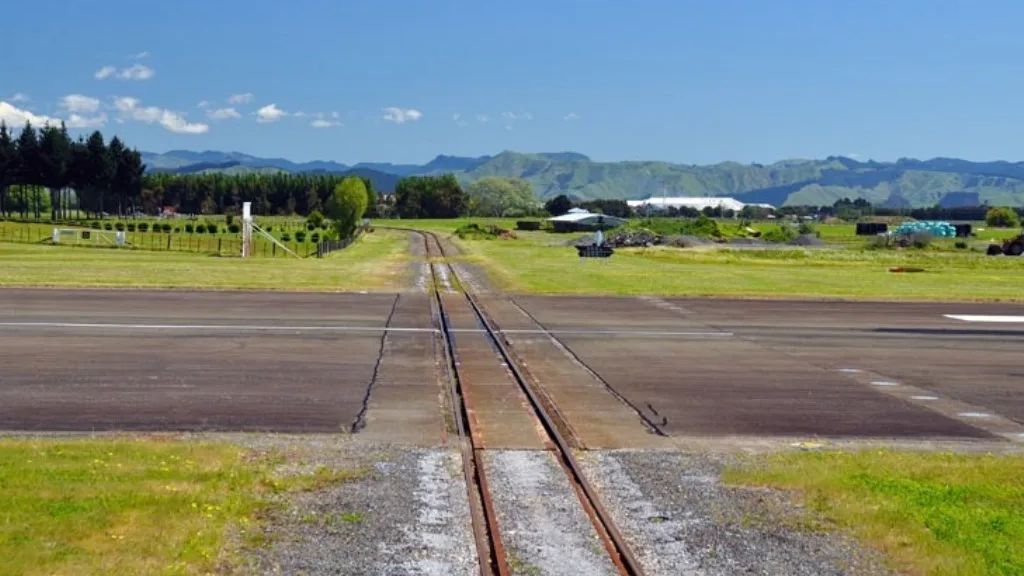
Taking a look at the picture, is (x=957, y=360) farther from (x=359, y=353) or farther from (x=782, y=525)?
(x=782, y=525)

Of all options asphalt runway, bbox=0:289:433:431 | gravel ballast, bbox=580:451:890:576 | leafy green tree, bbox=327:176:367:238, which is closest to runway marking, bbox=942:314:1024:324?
asphalt runway, bbox=0:289:433:431

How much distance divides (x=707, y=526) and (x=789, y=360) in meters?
13.4

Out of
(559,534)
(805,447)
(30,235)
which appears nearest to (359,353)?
(805,447)

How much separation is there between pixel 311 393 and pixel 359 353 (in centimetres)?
506

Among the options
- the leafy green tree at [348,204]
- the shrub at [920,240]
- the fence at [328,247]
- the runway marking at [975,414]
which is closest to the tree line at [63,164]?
the leafy green tree at [348,204]

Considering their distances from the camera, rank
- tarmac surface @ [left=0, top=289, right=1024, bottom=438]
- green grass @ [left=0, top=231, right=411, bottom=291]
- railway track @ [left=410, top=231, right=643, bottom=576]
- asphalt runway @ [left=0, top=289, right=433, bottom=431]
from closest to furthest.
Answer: railway track @ [left=410, top=231, right=643, bottom=576] → asphalt runway @ [left=0, top=289, right=433, bottom=431] → tarmac surface @ [left=0, top=289, right=1024, bottom=438] → green grass @ [left=0, top=231, right=411, bottom=291]

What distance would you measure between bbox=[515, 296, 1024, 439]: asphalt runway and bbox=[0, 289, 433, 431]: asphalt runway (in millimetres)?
4809

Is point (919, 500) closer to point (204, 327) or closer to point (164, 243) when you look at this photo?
point (204, 327)

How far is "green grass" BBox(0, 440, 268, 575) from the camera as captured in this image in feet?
31.0

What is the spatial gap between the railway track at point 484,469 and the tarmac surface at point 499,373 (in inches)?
14.1

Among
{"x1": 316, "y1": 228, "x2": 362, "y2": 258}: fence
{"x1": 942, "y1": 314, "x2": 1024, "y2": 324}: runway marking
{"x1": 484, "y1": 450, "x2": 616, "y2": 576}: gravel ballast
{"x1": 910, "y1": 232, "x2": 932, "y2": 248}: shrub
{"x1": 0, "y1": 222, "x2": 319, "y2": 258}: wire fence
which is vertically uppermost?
{"x1": 910, "y1": 232, "x2": 932, "y2": 248}: shrub

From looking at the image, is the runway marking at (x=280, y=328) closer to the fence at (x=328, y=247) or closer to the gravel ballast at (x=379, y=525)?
the gravel ballast at (x=379, y=525)

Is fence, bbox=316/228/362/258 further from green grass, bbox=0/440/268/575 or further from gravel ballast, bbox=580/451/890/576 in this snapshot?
gravel ballast, bbox=580/451/890/576

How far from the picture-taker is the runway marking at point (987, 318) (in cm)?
3362
